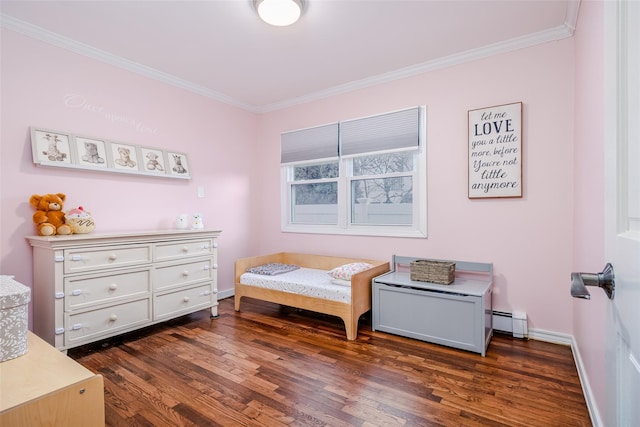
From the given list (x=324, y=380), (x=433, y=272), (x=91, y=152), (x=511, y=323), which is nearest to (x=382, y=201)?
(x=433, y=272)

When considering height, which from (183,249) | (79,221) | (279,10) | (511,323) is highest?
(279,10)

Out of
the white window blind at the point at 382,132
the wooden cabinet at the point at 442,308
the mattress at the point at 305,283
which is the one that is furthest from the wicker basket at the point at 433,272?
the white window blind at the point at 382,132

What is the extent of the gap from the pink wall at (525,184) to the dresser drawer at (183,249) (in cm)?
175

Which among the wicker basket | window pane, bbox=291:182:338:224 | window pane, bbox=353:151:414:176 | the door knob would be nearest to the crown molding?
window pane, bbox=291:182:338:224

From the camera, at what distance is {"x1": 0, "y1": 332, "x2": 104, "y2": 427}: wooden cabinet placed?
39.6 inches

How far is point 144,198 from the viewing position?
125 inches

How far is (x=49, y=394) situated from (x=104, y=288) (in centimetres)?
159

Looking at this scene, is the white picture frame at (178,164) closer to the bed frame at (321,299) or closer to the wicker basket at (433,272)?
the bed frame at (321,299)

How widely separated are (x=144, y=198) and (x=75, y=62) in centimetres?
128

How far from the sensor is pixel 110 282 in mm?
2480

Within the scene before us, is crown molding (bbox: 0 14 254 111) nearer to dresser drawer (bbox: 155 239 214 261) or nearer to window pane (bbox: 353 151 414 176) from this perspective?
dresser drawer (bbox: 155 239 214 261)

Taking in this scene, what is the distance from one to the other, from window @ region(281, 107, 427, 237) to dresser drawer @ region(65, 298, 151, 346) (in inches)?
76.6

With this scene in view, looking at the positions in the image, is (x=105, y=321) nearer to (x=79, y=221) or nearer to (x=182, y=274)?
(x=182, y=274)

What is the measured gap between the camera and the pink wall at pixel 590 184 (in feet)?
4.83
